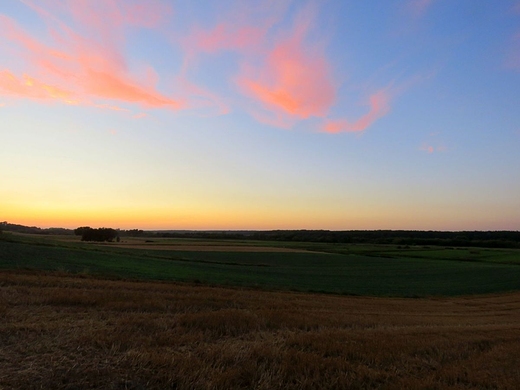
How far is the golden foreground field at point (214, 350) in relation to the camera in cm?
635

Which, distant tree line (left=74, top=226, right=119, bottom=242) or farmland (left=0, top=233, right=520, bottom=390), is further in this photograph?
distant tree line (left=74, top=226, right=119, bottom=242)

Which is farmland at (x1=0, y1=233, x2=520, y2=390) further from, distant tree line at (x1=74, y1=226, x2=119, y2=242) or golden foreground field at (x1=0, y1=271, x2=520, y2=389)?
distant tree line at (x1=74, y1=226, x2=119, y2=242)

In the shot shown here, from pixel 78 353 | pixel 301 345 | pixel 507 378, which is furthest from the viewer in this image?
pixel 301 345

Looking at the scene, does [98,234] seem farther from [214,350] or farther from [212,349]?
[214,350]

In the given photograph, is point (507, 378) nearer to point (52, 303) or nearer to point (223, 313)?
point (223, 313)

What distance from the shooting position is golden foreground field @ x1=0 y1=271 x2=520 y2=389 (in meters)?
6.35

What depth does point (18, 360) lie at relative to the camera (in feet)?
21.5

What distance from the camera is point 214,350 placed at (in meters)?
7.88

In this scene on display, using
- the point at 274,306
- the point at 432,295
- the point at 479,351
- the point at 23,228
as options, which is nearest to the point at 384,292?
the point at 432,295

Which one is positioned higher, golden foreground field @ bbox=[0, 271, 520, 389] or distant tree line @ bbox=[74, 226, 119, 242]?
distant tree line @ bbox=[74, 226, 119, 242]

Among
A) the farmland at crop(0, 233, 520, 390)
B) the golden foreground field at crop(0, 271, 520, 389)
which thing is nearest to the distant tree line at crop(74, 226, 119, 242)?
the farmland at crop(0, 233, 520, 390)

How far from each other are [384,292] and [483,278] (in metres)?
21.4

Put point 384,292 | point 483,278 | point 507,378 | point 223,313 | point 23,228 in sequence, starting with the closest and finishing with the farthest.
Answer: point 507,378 < point 223,313 < point 384,292 < point 483,278 < point 23,228

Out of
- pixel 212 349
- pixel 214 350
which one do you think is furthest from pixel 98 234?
pixel 214 350
